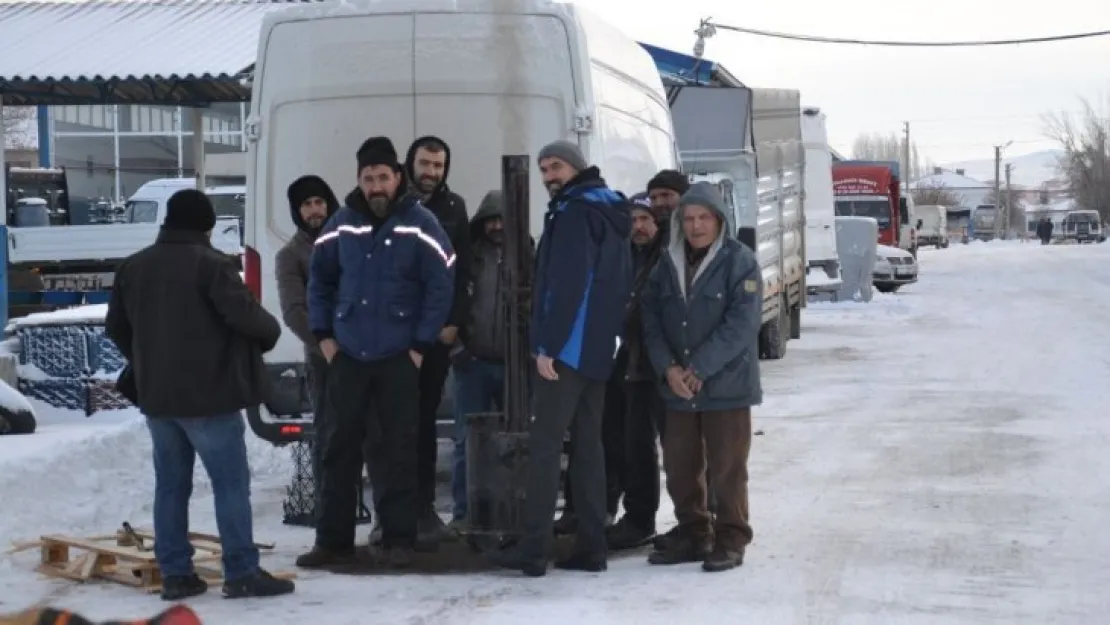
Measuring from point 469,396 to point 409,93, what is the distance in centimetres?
175

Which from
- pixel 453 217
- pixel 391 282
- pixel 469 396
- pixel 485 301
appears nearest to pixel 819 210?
pixel 469 396

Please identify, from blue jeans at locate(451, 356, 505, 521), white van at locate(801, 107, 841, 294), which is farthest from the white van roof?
white van at locate(801, 107, 841, 294)

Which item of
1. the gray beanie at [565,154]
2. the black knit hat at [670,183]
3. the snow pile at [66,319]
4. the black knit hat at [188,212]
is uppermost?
the gray beanie at [565,154]

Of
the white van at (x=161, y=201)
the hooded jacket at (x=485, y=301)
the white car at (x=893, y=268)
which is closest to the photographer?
the hooded jacket at (x=485, y=301)

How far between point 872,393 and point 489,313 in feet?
27.5

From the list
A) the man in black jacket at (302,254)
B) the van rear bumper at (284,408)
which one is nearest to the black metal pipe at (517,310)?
the man in black jacket at (302,254)

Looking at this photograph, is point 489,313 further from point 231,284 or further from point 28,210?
point 28,210

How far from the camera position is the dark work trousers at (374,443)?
7.95 meters

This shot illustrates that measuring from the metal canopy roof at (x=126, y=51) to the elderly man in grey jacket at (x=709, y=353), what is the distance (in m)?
12.2

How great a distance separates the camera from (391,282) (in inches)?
309

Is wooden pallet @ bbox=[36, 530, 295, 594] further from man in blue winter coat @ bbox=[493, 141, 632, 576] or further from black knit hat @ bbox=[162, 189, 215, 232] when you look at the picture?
black knit hat @ bbox=[162, 189, 215, 232]

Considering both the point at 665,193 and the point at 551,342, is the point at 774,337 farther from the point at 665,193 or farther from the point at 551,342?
the point at 551,342

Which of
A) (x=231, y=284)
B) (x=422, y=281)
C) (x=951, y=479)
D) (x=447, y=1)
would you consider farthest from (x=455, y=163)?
(x=951, y=479)

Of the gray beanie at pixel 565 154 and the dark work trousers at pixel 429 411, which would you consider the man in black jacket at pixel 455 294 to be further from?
the gray beanie at pixel 565 154
